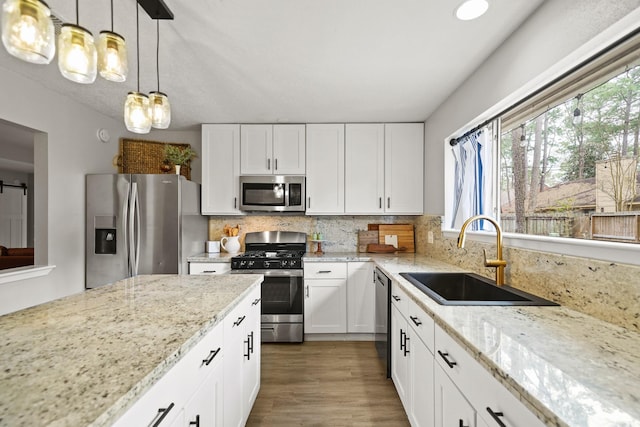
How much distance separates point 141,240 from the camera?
297 cm

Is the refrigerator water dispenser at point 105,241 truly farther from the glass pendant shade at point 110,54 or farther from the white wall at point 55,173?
the glass pendant shade at point 110,54

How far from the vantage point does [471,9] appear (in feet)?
5.08

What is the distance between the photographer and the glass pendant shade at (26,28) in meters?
0.84

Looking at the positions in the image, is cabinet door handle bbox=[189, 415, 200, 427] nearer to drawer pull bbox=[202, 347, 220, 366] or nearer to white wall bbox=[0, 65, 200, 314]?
drawer pull bbox=[202, 347, 220, 366]

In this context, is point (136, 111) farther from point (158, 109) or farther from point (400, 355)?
point (400, 355)

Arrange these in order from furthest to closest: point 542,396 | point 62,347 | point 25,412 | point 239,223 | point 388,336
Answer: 1. point 239,223
2. point 388,336
3. point 62,347
4. point 542,396
5. point 25,412

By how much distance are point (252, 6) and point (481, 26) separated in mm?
1259

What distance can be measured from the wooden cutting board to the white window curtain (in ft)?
3.16

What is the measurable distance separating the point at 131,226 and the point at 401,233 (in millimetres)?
2942

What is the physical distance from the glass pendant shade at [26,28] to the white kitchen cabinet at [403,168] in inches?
119

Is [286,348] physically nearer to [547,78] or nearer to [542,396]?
[542,396]

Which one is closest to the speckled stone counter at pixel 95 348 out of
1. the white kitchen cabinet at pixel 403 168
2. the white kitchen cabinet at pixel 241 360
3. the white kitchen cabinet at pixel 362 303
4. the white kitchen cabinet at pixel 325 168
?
the white kitchen cabinet at pixel 241 360

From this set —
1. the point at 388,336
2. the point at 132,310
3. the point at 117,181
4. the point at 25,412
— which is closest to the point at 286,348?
the point at 388,336

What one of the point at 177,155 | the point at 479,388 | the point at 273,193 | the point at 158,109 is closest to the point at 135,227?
the point at 177,155
